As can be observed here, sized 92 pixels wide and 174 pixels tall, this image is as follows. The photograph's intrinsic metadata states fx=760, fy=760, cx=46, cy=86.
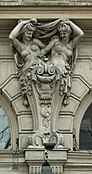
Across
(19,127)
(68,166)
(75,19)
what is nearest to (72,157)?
(68,166)

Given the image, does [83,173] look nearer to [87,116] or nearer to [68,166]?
[68,166]

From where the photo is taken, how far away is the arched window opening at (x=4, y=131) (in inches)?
587

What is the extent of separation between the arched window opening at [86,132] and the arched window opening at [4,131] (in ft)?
4.64

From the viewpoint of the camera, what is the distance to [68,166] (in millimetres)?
14195

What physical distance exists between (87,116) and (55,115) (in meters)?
0.94

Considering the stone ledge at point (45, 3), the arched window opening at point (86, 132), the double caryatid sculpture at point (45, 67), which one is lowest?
the arched window opening at point (86, 132)

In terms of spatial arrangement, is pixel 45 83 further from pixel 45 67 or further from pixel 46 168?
pixel 46 168

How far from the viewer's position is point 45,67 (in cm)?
1441

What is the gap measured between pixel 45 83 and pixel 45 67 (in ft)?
1.00

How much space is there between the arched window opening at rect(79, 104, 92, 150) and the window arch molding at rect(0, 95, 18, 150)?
4.22 ft

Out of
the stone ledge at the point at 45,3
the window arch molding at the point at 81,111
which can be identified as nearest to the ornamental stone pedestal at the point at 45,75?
the stone ledge at the point at 45,3

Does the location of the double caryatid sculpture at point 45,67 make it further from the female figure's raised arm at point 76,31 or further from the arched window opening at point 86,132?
the arched window opening at point 86,132

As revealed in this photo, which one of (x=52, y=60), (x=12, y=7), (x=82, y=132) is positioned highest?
(x=12, y=7)

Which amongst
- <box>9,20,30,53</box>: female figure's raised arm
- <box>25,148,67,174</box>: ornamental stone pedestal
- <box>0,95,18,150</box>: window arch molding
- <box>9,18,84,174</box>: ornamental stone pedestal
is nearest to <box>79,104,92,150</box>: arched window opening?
<box>9,18,84,174</box>: ornamental stone pedestal
